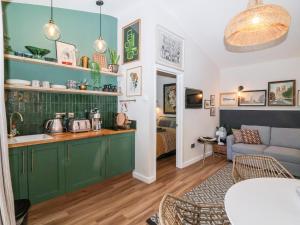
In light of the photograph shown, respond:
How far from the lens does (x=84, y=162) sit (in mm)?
2500

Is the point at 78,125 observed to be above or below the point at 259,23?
below

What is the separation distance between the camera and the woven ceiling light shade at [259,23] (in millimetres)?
1391

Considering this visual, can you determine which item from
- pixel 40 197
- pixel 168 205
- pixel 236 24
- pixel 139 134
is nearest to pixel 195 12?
pixel 236 24

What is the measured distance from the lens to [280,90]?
407 centimetres

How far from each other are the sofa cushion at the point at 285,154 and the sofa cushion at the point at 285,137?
0.23 m

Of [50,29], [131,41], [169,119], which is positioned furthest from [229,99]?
[50,29]

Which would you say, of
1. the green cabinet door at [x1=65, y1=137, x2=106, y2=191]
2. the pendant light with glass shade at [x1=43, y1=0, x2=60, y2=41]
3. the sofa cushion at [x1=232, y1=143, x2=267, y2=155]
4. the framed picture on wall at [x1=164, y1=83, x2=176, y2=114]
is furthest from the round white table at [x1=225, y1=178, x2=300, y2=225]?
the framed picture on wall at [x1=164, y1=83, x2=176, y2=114]

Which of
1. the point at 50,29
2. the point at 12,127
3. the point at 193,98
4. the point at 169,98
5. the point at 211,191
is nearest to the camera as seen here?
the point at 12,127

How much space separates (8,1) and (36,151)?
2038 mm

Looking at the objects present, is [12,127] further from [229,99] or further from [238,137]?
[229,99]

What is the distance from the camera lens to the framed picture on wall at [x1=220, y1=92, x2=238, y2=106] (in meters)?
4.77

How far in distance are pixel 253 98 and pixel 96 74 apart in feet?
13.0

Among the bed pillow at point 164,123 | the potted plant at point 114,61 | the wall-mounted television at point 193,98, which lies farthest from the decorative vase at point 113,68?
the bed pillow at point 164,123

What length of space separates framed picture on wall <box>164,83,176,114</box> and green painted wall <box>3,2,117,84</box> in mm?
2741
